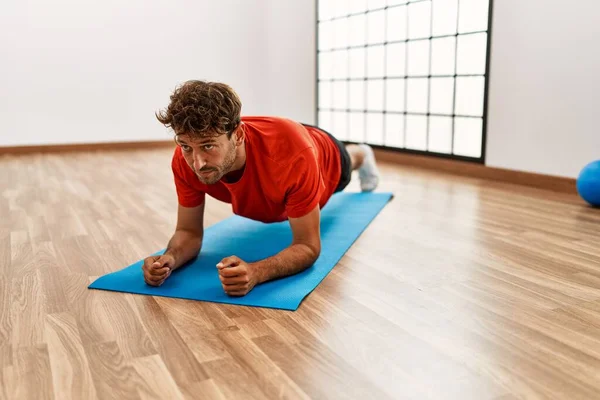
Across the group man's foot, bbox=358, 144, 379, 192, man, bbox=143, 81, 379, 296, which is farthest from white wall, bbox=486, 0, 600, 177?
man, bbox=143, 81, 379, 296

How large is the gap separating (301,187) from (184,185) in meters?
0.39

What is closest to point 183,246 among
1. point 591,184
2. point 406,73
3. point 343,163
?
point 343,163

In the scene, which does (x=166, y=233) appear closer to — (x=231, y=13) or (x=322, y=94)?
(x=322, y=94)

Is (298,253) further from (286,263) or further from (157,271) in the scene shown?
(157,271)

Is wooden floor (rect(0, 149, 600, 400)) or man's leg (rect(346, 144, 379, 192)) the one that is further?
man's leg (rect(346, 144, 379, 192))

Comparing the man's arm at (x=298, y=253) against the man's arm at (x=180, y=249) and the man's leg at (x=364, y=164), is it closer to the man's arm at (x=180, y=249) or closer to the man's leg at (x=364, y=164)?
the man's arm at (x=180, y=249)

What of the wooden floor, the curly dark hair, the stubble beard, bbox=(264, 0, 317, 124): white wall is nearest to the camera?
the wooden floor

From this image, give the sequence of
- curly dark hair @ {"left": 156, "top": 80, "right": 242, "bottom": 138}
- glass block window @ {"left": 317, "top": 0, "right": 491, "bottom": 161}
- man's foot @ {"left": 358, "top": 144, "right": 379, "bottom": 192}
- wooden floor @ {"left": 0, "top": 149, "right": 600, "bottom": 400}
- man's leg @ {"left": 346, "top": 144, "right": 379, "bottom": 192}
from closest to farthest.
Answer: wooden floor @ {"left": 0, "top": 149, "right": 600, "bottom": 400}
curly dark hair @ {"left": 156, "top": 80, "right": 242, "bottom": 138}
man's leg @ {"left": 346, "top": 144, "right": 379, "bottom": 192}
man's foot @ {"left": 358, "top": 144, "right": 379, "bottom": 192}
glass block window @ {"left": 317, "top": 0, "right": 491, "bottom": 161}

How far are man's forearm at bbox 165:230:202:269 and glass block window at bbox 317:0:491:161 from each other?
2445 millimetres

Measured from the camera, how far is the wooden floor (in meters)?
1.07

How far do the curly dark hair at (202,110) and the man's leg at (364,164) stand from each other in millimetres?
1389

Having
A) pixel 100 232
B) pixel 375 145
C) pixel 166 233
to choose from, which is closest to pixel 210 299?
pixel 166 233

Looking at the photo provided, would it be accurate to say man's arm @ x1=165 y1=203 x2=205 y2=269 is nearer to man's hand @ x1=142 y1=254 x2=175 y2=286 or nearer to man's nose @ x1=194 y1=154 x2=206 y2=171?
man's hand @ x1=142 y1=254 x2=175 y2=286

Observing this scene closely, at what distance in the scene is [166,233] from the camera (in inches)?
89.6
